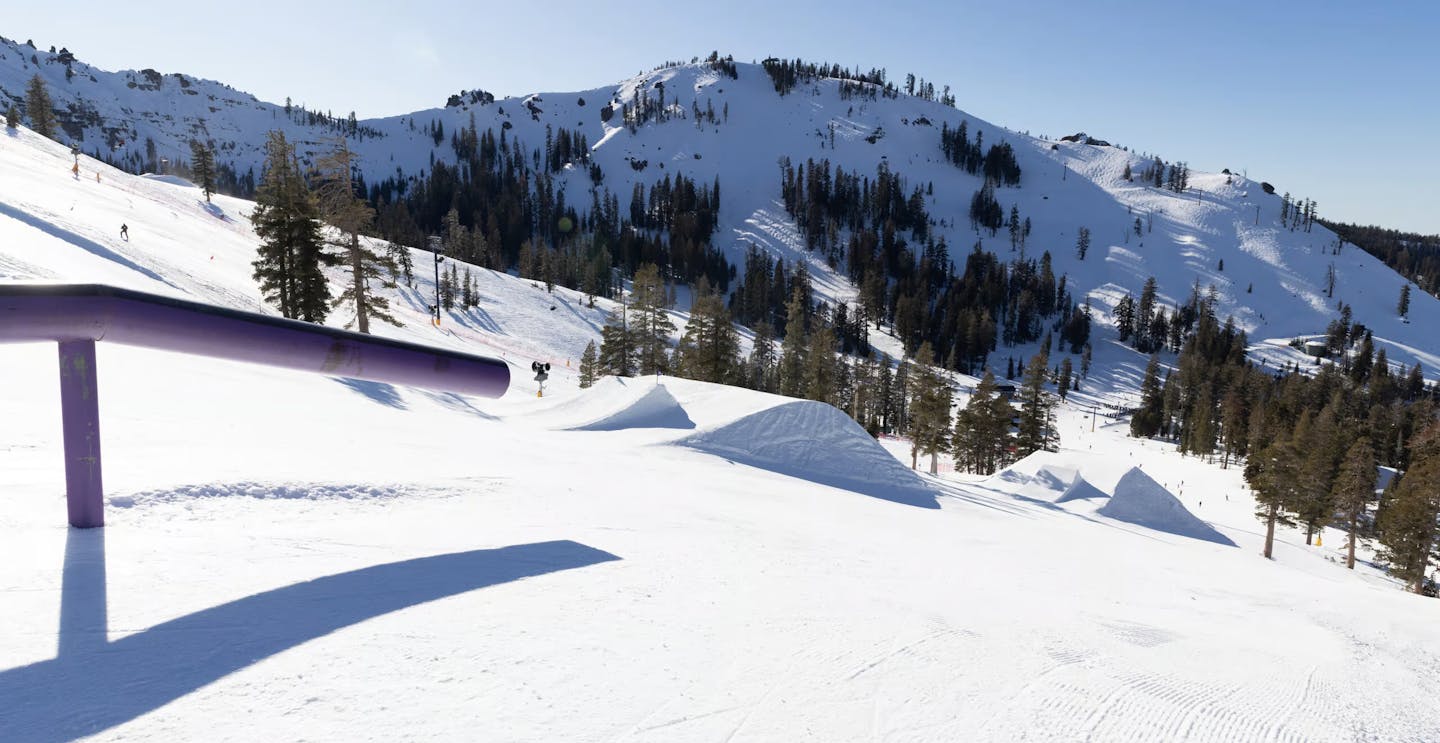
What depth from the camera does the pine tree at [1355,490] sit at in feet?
135

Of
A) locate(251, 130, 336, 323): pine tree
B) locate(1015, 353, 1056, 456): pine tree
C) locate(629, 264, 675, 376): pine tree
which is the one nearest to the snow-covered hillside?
locate(251, 130, 336, 323): pine tree

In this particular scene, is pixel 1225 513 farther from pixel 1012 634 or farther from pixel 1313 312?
pixel 1313 312

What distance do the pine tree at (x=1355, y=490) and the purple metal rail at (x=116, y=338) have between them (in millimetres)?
56542

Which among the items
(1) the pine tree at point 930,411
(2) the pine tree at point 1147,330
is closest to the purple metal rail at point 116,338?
(1) the pine tree at point 930,411

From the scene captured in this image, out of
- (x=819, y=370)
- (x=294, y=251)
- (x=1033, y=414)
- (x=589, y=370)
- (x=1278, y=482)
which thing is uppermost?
(x=294, y=251)

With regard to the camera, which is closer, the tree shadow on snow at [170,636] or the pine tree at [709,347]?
the tree shadow on snow at [170,636]

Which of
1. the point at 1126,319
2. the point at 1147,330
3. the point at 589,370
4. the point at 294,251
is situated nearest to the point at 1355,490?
the point at 589,370

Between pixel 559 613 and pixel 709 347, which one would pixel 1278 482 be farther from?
pixel 559 613

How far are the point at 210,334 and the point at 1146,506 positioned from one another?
3417 centimetres

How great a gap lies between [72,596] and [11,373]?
7.29 metres

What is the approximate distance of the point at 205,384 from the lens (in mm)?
10039

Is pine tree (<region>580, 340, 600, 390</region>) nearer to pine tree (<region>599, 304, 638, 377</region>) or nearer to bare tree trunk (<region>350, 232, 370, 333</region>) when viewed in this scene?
pine tree (<region>599, 304, 638, 377</region>)

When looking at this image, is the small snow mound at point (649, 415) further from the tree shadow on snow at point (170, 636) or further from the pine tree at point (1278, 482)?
the pine tree at point (1278, 482)

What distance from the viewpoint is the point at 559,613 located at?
326cm
